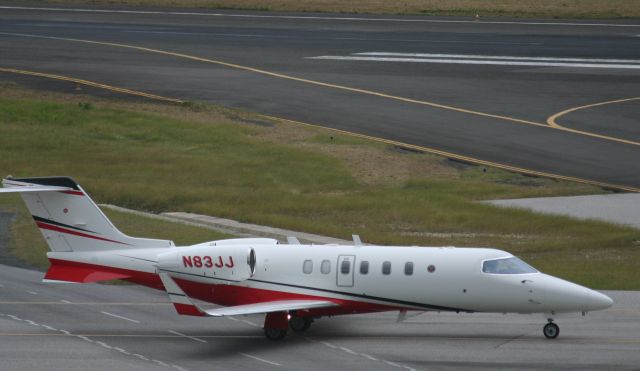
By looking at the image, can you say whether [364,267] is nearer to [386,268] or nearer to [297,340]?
[386,268]

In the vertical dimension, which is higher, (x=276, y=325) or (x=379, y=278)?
(x=379, y=278)

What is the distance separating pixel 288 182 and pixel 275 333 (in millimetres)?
21965

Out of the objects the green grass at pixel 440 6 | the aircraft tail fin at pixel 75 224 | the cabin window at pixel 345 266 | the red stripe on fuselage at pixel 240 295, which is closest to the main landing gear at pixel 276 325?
the red stripe on fuselage at pixel 240 295

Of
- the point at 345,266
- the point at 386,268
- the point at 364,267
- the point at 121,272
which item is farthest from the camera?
the point at 121,272

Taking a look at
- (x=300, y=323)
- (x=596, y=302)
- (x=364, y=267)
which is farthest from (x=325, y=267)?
(x=596, y=302)

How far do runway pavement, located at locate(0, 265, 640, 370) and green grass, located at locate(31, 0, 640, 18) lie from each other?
6716 centimetres

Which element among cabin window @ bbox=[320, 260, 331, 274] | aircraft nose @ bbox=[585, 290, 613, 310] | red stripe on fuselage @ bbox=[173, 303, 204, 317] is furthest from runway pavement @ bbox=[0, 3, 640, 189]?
red stripe on fuselage @ bbox=[173, 303, 204, 317]

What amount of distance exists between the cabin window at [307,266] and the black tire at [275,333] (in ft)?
5.41

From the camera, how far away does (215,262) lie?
3328 centimetres

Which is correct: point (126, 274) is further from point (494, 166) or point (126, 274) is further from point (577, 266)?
point (494, 166)

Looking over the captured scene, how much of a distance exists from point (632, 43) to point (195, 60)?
1173 inches

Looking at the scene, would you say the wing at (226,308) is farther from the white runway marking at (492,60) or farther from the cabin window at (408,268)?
the white runway marking at (492,60)

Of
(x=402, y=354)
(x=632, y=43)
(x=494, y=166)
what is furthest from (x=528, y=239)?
(x=632, y=43)

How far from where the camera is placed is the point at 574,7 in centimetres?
10444
